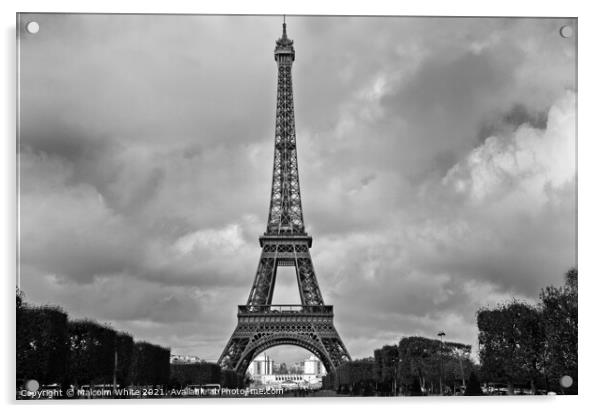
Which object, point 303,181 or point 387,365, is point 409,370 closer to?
point 387,365

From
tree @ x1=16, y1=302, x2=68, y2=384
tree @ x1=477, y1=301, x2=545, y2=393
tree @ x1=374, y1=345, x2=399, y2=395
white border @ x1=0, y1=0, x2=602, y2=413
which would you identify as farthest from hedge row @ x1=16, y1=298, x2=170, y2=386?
tree @ x1=477, y1=301, x2=545, y2=393

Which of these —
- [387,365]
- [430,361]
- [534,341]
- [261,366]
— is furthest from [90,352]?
[534,341]

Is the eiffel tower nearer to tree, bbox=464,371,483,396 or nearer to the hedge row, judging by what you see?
the hedge row

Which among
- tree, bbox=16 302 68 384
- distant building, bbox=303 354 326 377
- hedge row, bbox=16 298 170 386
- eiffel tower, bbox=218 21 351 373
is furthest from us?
eiffel tower, bbox=218 21 351 373

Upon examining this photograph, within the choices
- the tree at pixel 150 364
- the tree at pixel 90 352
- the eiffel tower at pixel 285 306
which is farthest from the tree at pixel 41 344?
the eiffel tower at pixel 285 306

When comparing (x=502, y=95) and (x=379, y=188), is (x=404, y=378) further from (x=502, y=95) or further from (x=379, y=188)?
(x=502, y=95)

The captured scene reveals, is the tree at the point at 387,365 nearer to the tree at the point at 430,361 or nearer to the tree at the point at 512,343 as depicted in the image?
the tree at the point at 430,361
